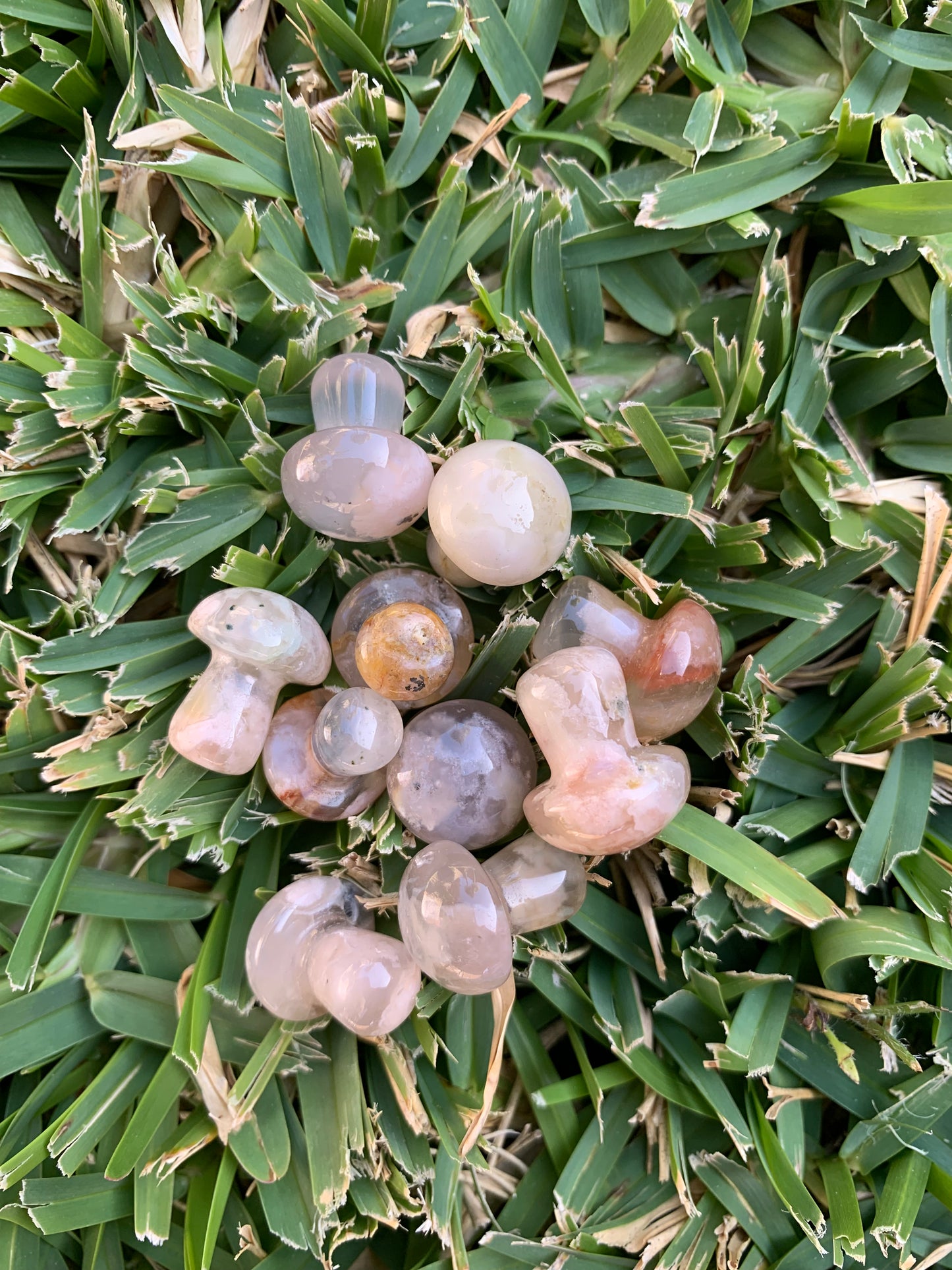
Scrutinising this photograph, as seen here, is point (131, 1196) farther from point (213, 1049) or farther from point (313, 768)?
point (313, 768)

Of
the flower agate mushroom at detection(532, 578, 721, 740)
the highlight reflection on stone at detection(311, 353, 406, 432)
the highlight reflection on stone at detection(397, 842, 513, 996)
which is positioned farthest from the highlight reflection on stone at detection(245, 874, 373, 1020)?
the highlight reflection on stone at detection(311, 353, 406, 432)

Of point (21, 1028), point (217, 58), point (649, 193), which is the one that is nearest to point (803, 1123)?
point (21, 1028)

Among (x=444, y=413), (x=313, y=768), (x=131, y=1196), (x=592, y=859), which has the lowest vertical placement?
(x=131, y=1196)

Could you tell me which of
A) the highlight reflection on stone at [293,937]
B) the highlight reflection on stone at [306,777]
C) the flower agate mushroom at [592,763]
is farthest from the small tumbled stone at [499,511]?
the highlight reflection on stone at [293,937]

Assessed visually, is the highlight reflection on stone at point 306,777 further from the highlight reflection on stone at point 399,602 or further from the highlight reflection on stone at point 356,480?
the highlight reflection on stone at point 356,480

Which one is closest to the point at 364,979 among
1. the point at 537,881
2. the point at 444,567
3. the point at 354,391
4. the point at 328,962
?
the point at 328,962

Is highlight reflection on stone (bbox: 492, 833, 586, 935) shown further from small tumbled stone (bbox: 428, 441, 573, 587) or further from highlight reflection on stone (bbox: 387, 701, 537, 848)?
small tumbled stone (bbox: 428, 441, 573, 587)

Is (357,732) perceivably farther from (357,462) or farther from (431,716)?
(357,462)
